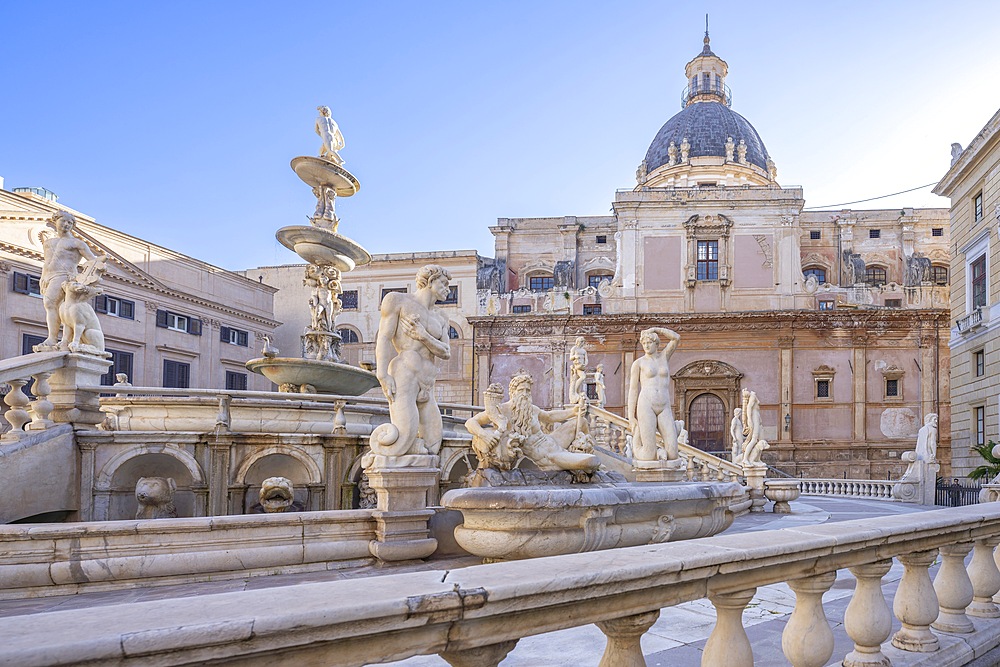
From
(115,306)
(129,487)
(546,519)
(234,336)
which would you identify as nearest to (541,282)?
(234,336)

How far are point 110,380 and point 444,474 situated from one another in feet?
72.2

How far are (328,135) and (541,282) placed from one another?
2258 cm

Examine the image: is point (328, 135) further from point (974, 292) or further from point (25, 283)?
point (974, 292)

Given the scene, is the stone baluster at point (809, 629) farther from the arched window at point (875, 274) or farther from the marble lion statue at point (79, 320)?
the arched window at point (875, 274)

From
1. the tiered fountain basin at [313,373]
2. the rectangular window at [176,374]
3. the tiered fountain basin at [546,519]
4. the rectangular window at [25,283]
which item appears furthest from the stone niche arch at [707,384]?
the tiered fountain basin at [546,519]

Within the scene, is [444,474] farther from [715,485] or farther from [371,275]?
[371,275]

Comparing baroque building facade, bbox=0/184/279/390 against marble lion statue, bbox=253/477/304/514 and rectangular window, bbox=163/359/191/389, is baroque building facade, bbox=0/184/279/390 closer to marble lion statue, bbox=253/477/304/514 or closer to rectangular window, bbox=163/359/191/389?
rectangular window, bbox=163/359/191/389

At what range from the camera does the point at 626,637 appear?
2160 millimetres

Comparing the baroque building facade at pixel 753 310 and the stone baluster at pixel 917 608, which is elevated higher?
the baroque building facade at pixel 753 310

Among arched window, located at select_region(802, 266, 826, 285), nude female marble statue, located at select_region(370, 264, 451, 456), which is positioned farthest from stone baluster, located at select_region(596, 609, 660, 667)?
arched window, located at select_region(802, 266, 826, 285)

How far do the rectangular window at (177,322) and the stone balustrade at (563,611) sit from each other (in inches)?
1198

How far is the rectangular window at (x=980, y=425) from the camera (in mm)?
22078

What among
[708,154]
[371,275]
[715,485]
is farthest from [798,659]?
[708,154]

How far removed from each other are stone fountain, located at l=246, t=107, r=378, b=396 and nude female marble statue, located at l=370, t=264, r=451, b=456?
595 cm
